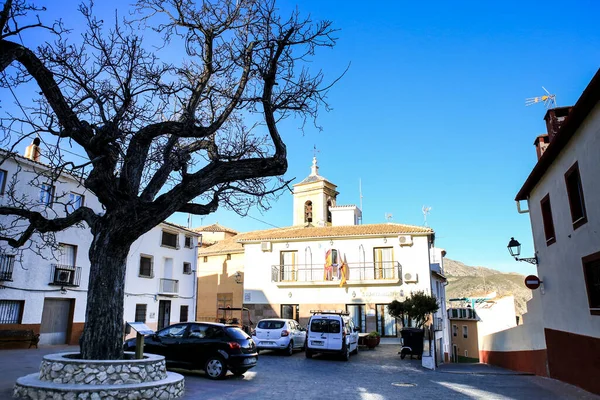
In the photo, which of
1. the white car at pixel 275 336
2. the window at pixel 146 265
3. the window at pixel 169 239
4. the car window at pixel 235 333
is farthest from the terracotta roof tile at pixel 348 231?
the car window at pixel 235 333

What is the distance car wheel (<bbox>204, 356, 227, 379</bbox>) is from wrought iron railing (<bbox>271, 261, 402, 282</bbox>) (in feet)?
56.7

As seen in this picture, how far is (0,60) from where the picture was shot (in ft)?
24.4

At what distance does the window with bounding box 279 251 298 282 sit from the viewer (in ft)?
96.3

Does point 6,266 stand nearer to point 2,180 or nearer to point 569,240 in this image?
point 2,180

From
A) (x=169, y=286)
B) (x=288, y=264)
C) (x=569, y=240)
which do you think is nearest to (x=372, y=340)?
(x=288, y=264)

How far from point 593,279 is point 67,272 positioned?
2096cm

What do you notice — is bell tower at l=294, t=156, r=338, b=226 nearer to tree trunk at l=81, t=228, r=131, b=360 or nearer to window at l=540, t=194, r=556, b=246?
window at l=540, t=194, r=556, b=246

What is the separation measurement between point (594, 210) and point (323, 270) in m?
20.4

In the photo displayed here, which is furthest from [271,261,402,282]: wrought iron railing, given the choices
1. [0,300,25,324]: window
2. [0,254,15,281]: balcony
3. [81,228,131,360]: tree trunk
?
[81,228,131,360]: tree trunk

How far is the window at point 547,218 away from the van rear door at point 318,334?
841 cm

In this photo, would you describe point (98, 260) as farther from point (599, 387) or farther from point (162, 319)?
point (162, 319)

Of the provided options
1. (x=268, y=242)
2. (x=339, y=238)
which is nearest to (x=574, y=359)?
(x=339, y=238)

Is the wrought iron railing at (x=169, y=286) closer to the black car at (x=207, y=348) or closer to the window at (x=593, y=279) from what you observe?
the black car at (x=207, y=348)

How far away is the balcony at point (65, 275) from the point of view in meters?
20.3
